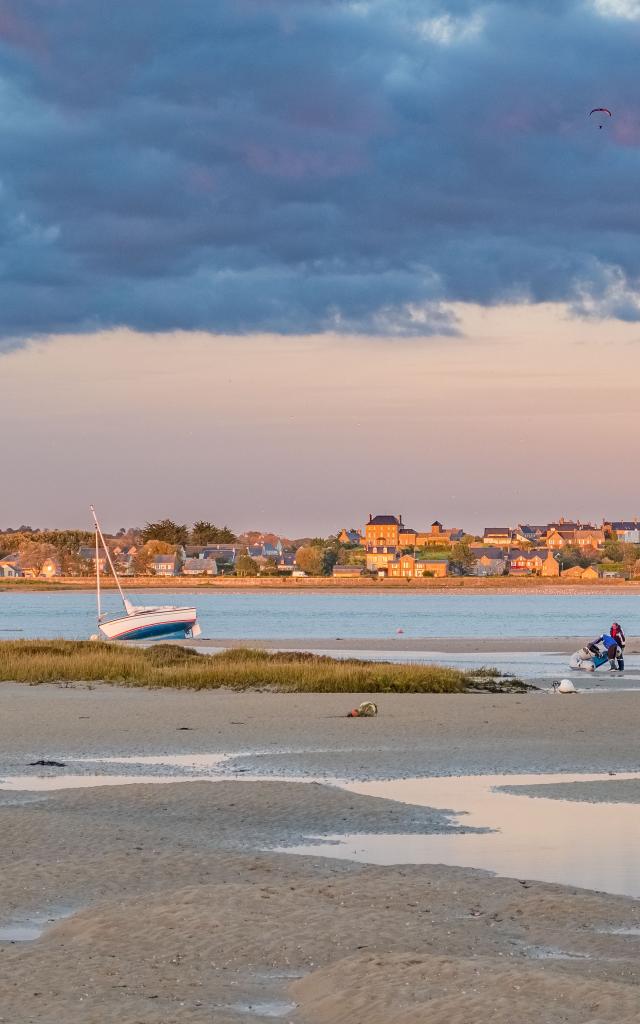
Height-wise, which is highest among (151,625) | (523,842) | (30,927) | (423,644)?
(151,625)

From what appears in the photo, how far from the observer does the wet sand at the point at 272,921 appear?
29.2 ft

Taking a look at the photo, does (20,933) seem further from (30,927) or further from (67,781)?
(67,781)

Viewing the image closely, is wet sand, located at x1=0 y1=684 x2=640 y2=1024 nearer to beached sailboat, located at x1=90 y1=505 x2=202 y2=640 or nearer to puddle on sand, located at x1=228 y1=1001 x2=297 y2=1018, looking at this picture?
puddle on sand, located at x1=228 y1=1001 x2=297 y2=1018

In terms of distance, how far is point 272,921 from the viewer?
36.1 feet

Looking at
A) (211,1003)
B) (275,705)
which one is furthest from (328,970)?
(275,705)

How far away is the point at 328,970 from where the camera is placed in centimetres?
967

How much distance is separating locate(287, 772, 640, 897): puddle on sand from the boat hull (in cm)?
4705

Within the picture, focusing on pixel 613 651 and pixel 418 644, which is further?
pixel 418 644

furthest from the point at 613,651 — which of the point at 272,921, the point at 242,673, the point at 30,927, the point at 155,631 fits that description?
the point at 30,927

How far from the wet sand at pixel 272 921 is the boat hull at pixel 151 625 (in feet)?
145

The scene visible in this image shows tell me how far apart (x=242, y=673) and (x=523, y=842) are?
20.4 metres

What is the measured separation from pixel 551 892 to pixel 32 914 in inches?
170

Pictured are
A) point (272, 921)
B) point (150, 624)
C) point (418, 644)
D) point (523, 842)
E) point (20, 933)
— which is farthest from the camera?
point (150, 624)

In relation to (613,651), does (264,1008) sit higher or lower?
lower
